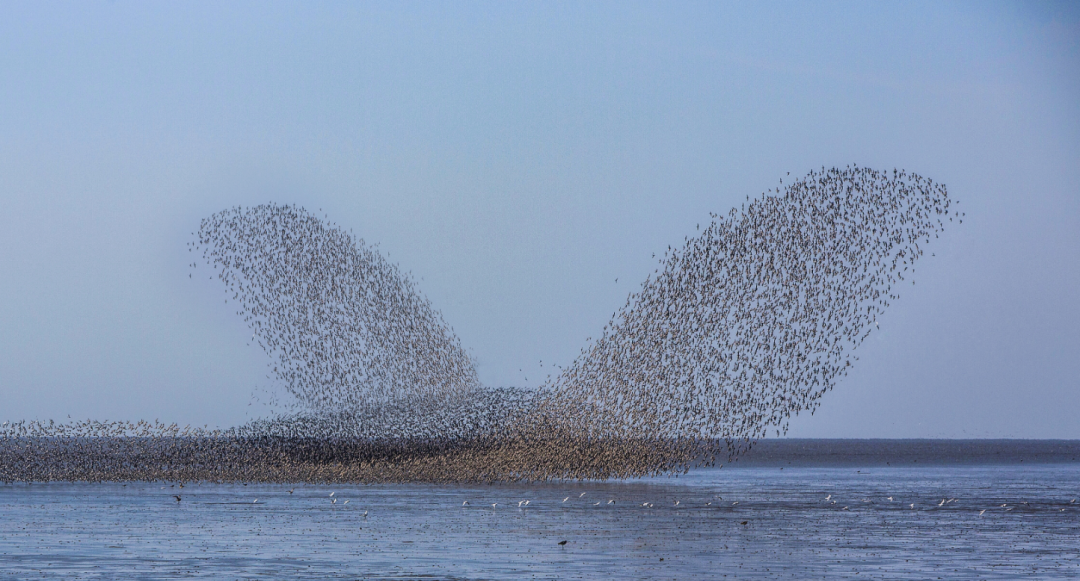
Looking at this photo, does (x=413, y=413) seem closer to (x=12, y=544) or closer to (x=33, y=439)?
(x=33, y=439)

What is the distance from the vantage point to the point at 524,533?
32969mm

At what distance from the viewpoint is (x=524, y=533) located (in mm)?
32969

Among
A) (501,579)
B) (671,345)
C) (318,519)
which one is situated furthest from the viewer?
(671,345)

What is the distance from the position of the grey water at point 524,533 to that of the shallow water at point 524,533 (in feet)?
0.20

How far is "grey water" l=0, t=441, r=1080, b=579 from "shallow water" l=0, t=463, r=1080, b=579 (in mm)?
62

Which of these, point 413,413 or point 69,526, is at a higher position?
point 413,413

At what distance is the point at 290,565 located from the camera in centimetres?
2652

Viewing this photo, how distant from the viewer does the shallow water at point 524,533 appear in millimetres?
26094

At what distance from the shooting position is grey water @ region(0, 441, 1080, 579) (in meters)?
26.1

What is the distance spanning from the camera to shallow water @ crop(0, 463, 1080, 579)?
1027 inches

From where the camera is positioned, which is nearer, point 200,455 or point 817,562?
point 817,562

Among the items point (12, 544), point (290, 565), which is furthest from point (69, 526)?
point (290, 565)

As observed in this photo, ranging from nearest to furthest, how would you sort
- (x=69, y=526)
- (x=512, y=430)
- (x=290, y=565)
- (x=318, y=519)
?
(x=290, y=565) → (x=69, y=526) → (x=318, y=519) → (x=512, y=430)

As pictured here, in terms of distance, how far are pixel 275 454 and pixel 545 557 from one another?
30.7 m
